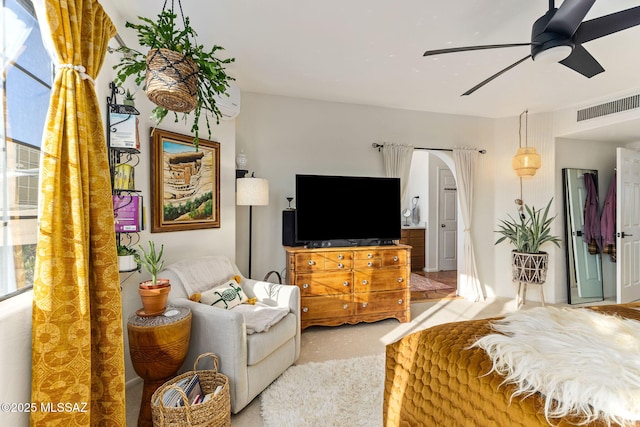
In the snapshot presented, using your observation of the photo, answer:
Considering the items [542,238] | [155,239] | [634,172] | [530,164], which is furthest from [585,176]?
[155,239]

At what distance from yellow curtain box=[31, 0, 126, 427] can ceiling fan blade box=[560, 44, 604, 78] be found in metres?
2.61

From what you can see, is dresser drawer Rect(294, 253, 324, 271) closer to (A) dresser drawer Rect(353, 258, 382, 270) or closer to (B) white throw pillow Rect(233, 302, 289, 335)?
(A) dresser drawer Rect(353, 258, 382, 270)

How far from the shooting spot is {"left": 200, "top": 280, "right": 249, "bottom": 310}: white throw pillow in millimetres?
2330

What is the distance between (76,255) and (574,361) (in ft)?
5.99

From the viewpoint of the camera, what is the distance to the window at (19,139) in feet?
3.87

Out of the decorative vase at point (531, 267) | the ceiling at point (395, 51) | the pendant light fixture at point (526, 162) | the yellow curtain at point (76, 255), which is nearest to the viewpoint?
the yellow curtain at point (76, 255)

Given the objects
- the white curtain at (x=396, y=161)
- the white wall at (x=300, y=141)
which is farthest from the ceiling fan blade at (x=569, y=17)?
the white curtain at (x=396, y=161)

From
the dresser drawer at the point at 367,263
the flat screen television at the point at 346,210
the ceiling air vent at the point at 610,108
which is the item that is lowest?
the dresser drawer at the point at 367,263

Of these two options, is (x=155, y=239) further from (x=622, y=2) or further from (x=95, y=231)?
(x=622, y=2)

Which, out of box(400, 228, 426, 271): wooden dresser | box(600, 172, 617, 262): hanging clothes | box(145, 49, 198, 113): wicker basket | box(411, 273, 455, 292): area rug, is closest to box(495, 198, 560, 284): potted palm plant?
box(600, 172, 617, 262): hanging clothes

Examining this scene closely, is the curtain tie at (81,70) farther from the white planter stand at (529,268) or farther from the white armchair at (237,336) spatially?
the white planter stand at (529,268)

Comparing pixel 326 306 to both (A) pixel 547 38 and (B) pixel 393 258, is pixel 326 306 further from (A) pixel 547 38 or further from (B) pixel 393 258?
(A) pixel 547 38

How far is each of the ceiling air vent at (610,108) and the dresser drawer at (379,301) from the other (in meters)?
3.12

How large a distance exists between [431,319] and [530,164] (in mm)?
2326
